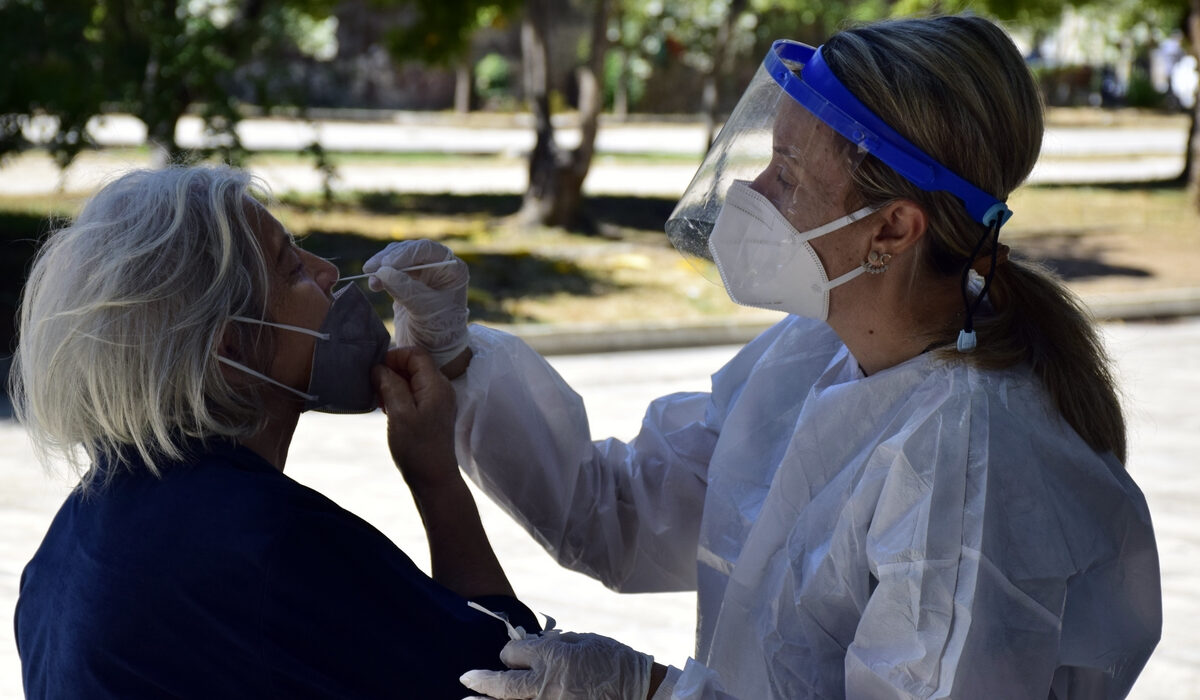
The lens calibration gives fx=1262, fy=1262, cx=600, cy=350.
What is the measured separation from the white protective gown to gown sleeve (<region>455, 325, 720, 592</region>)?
0.79 feet

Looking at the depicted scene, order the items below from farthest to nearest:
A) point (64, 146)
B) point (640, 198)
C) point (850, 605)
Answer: point (640, 198)
point (64, 146)
point (850, 605)

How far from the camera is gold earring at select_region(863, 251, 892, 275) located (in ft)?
6.30

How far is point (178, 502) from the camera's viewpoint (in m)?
1.78

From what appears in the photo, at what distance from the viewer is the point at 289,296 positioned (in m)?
2.08

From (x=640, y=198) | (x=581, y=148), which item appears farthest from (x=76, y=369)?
(x=640, y=198)

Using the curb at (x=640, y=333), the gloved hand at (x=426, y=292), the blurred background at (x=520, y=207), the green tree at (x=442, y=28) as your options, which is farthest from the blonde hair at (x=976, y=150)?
the green tree at (x=442, y=28)

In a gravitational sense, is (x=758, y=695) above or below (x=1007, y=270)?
below

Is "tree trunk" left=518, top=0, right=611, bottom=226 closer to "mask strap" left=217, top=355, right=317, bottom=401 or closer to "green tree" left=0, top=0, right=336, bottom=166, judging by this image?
"green tree" left=0, top=0, right=336, bottom=166

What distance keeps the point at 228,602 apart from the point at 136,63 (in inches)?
324

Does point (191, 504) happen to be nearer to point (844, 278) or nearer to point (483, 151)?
point (844, 278)

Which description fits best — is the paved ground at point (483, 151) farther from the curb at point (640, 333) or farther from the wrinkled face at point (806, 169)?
the wrinkled face at point (806, 169)

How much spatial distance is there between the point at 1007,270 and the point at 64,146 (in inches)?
311

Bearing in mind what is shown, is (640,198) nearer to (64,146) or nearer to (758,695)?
(64,146)

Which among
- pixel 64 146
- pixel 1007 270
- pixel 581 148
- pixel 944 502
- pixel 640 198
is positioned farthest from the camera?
pixel 640 198
